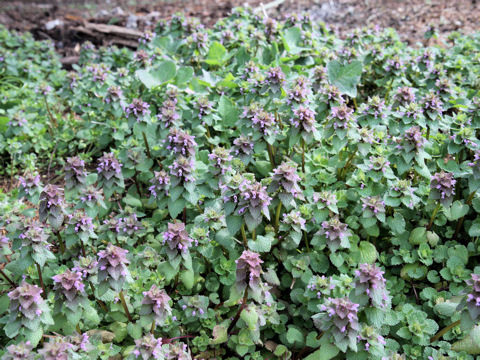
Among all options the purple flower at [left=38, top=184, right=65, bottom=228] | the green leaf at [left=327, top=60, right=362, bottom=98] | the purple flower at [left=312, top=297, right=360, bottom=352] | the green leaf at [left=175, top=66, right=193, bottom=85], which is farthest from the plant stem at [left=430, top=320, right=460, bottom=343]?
the green leaf at [left=175, top=66, right=193, bottom=85]

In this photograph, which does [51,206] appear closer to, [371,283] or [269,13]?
[371,283]

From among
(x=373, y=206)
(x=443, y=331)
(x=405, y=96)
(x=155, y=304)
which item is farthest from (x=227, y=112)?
(x=443, y=331)

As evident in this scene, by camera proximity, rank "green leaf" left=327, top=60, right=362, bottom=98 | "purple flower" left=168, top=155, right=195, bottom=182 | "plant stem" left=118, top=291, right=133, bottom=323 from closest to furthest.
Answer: "plant stem" left=118, top=291, right=133, bottom=323 < "purple flower" left=168, top=155, right=195, bottom=182 < "green leaf" left=327, top=60, right=362, bottom=98

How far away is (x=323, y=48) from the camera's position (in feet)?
15.5

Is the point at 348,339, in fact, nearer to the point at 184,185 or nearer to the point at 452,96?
the point at 184,185

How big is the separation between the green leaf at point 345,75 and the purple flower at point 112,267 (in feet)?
8.74

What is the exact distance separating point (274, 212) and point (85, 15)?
5.48 meters

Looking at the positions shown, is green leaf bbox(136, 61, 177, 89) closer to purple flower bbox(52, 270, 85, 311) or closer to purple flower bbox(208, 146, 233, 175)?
purple flower bbox(208, 146, 233, 175)

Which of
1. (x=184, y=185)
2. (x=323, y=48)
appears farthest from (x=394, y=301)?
(x=323, y=48)

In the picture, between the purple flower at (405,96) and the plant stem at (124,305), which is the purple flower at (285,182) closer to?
the plant stem at (124,305)

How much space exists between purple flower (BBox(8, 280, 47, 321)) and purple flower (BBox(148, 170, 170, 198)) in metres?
1.08

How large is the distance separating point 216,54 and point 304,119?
6.03ft

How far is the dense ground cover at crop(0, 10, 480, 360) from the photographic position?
2.63 meters

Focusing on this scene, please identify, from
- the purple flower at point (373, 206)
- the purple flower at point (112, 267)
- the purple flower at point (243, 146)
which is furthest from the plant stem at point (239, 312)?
the purple flower at point (243, 146)
